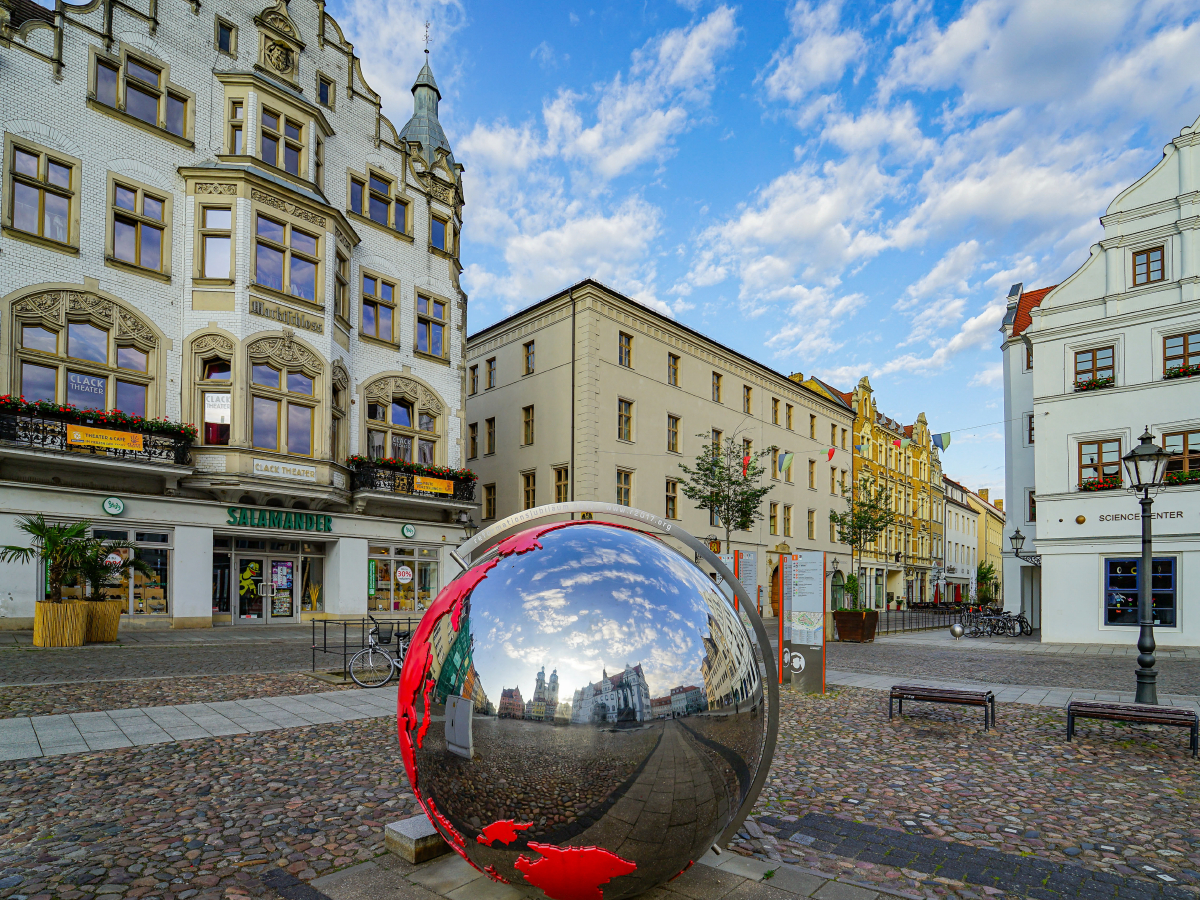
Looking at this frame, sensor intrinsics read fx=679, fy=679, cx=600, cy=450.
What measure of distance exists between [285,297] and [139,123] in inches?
255

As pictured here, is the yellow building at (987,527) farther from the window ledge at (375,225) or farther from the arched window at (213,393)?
the arched window at (213,393)

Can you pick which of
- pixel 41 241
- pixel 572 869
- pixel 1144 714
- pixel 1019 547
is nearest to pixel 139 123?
pixel 41 241

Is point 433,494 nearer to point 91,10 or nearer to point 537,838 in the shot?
point 91,10

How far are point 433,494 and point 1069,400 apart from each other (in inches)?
956

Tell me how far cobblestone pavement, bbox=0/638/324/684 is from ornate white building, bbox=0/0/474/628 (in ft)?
19.6

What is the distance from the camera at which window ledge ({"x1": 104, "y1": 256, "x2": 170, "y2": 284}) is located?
20.5m

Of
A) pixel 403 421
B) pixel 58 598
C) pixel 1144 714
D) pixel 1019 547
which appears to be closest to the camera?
pixel 1144 714

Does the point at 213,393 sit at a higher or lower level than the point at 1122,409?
higher

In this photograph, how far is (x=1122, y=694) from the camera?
1202cm

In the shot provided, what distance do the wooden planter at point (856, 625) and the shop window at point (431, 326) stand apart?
773 inches

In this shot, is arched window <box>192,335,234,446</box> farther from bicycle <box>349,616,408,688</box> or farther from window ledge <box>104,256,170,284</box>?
bicycle <box>349,616,408,688</box>

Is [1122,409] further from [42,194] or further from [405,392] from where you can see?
[42,194]

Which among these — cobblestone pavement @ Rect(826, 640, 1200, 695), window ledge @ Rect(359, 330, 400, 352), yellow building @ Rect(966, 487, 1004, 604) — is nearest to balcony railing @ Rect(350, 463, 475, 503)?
window ledge @ Rect(359, 330, 400, 352)

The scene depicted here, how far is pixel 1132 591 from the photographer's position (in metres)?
22.5
